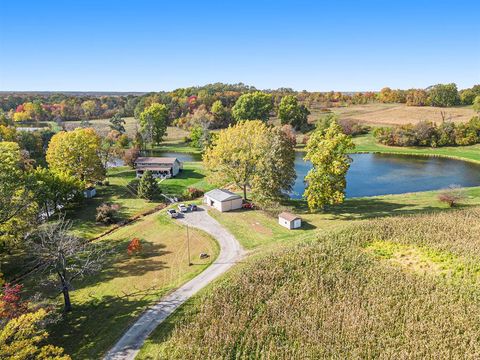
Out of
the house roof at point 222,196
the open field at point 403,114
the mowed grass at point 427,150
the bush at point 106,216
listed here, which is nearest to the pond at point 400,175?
the mowed grass at point 427,150

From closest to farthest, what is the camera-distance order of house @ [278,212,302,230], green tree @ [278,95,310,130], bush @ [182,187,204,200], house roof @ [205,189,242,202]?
house @ [278,212,302,230] < house roof @ [205,189,242,202] < bush @ [182,187,204,200] < green tree @ [278,95,310,130]

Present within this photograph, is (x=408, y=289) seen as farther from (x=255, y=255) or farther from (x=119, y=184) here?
(x=119, y=184)

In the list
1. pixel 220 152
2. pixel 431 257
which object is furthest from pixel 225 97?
pixel 431 257

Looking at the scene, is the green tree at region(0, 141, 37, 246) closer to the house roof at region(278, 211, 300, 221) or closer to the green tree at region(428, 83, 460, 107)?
Answer: the house roof at region(278, 211, 300, 221)

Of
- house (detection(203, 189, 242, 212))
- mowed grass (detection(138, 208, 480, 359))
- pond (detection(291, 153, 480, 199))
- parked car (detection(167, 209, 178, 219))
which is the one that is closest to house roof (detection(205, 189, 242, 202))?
house (detection(203, 189, 242, 212))

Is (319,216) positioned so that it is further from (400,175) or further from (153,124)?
(153,124)

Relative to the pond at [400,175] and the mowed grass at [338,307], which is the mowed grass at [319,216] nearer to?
the mowed grass at [338,307]
